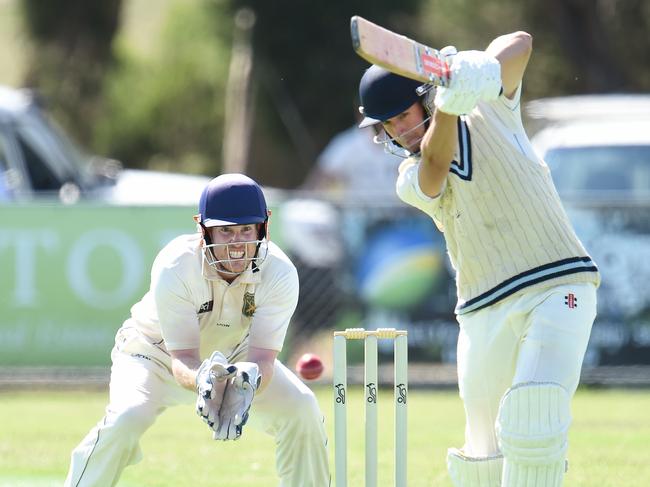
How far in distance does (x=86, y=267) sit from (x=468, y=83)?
7636 mm

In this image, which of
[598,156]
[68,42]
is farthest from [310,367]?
[68,42]

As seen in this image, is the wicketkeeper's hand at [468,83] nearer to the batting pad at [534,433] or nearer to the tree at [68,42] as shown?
the batting pad at [534,433]

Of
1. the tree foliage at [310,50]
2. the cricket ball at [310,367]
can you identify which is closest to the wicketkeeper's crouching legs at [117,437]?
the cricket ball at [310,367]

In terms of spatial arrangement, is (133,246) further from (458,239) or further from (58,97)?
(58,97)

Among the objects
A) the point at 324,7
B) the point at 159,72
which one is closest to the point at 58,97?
the point at 324,7

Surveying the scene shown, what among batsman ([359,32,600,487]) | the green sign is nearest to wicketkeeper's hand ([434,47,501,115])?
batsman ([359,32,600,487])

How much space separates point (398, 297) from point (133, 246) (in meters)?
2.20

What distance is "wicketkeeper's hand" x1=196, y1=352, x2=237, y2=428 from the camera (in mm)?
5039

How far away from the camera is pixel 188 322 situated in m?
5.50

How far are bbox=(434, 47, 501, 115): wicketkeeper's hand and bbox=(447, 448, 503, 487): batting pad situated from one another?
1.40 metres

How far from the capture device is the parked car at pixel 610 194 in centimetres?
1134

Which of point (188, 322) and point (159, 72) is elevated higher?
point (159, 72)

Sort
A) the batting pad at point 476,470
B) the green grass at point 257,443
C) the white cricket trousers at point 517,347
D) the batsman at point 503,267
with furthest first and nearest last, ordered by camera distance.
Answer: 1. the green grass at point 257,443
2. the batting pad at point 476,470
3. the white cricket trousers at point 517,347
4. the batsman at point 503,267

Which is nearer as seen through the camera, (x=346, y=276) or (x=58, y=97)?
(x=346, y=276)
